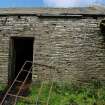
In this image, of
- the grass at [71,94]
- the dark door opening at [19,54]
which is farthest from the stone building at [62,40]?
the dark door opening at [19,54]

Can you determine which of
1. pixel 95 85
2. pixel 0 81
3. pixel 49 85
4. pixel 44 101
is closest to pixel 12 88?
pixel 0 81

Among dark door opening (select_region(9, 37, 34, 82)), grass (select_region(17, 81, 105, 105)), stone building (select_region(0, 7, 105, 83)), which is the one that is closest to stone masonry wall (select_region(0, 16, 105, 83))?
stone building (select_region(0, 7, 105, 83))

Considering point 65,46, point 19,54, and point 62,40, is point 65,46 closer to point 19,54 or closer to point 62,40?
point 62,40

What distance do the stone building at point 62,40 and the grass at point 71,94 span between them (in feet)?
1.03

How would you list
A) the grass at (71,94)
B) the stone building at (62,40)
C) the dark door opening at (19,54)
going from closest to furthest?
the grass at (71,94) → the stone building at (62,40) → the dark door opening at (19,54)

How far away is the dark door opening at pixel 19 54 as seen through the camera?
44.4 feet

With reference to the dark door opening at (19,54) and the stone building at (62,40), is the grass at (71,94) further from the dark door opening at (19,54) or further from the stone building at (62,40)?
the dark door opening at (19,54)

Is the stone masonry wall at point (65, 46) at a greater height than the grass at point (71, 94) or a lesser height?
greater

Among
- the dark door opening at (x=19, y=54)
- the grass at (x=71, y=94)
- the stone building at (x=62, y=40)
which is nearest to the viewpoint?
the grass at (x=71, y=94)

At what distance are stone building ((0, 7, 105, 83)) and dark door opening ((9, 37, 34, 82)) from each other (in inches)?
24.9

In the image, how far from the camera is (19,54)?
1563cm

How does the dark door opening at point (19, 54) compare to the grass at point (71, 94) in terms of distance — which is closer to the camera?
the grass at point (71, 94)

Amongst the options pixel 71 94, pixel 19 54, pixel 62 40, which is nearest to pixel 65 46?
pixel 62 40

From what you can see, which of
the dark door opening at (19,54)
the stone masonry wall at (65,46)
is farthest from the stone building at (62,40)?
the dark door opening at (19,54)
